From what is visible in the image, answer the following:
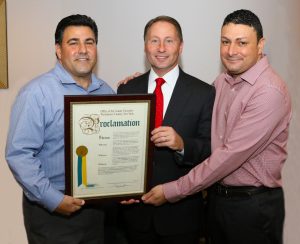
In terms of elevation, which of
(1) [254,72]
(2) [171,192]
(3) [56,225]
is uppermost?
(1) [254,72]

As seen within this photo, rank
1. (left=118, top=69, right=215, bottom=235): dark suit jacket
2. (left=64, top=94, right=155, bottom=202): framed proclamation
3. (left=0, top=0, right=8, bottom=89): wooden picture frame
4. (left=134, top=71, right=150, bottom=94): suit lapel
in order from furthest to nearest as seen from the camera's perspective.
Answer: (left=0, top=0, right=8, bottom=89): wooden picture frame → (left=134, top=71, right=150, bottom=94): suit lapel → (left=118, top=69, right=215, bottom=235): dark suit jacket → (left=64, top=94, right=155, bottom=202): framed proclamation

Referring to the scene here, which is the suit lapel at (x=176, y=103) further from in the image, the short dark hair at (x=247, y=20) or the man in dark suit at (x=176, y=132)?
the short dark hair at (x=247, y=20)

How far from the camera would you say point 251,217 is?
171 centimetres

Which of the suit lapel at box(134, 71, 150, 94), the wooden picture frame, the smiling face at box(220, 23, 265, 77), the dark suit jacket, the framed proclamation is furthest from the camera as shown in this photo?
the wooden picture frame

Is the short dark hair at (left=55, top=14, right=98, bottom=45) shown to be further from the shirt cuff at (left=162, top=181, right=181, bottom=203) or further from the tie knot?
the shirt cuff at (left=162, top=181, right=181, bottom=203)

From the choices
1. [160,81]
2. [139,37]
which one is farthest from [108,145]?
[139,37]

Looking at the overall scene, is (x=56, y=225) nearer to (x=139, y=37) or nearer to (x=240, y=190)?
(x=240, y=190)

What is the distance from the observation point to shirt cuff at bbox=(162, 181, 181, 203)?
174cm

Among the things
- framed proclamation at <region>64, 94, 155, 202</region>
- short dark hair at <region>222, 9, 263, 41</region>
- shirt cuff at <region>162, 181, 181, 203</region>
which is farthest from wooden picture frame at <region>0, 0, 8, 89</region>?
short dark hair at <region>222, 9, 263, 41</region>

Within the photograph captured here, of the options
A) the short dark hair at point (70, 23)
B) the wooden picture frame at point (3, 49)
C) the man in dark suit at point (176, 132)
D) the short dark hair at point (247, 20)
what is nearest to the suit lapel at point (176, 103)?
the man in dark suit at point (176, 132)

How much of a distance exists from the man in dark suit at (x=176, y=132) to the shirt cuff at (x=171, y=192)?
68mm

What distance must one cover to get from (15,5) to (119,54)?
2.21 ft

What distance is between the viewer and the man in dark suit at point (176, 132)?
1763 mm

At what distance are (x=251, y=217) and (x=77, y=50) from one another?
1051 mm
